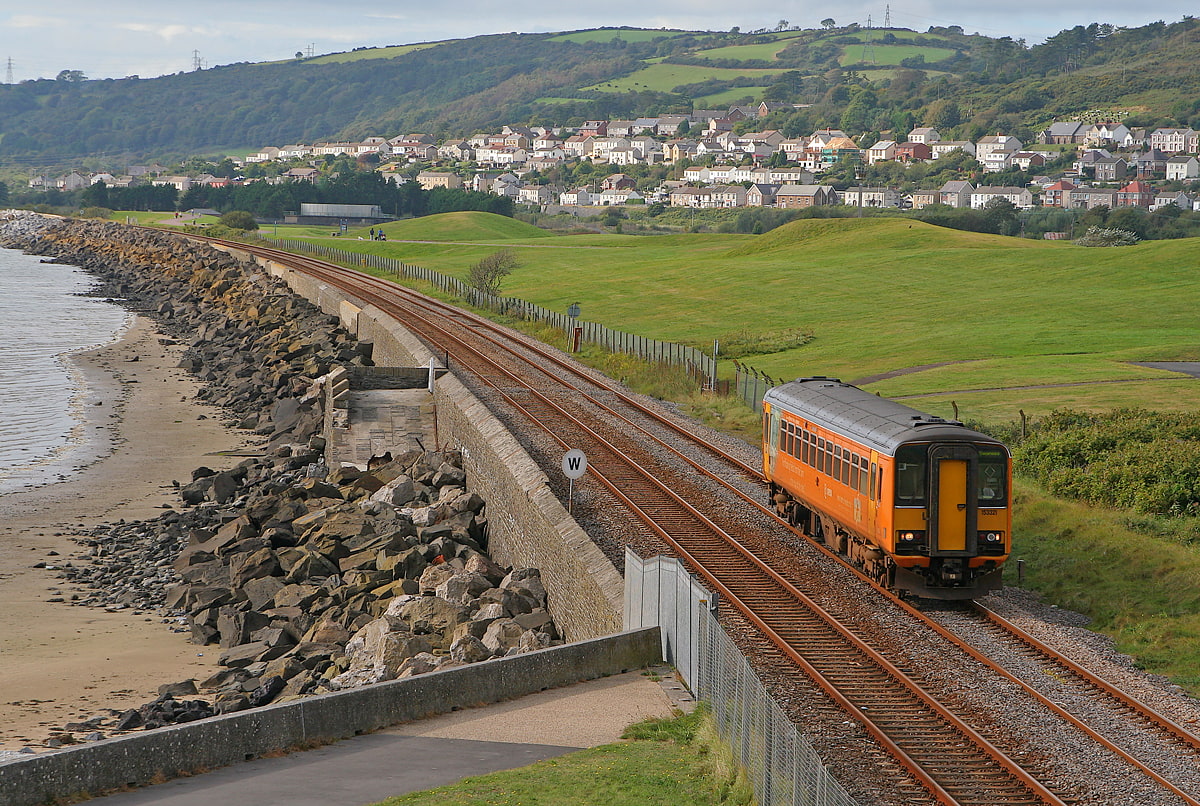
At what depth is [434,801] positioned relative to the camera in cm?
1270

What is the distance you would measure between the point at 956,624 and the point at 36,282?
126 m

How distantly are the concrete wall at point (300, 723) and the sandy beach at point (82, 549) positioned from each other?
7697 millimetres

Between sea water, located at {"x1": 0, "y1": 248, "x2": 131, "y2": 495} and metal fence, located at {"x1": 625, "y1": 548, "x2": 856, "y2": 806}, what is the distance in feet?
96.5

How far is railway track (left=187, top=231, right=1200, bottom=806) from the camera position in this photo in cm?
1348

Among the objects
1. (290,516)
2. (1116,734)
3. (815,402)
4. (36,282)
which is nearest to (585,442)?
(290,516)

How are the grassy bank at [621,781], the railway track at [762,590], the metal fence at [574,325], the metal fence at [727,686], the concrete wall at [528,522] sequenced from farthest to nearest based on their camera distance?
1. the metal fence at [574,325]
2. the concrete wall at [528,522]
3. the railway track at [762,590]
4. the grassy bank at [621,781]
5. the metal fence at [727,686]

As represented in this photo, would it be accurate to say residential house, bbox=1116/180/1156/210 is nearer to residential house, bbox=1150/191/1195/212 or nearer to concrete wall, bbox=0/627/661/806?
residential house, bbox=1150/191/1195/212

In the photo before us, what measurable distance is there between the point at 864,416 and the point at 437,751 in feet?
33.2

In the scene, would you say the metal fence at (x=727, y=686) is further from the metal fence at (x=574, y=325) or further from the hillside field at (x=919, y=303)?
the metal fence at (x=574, y=325)

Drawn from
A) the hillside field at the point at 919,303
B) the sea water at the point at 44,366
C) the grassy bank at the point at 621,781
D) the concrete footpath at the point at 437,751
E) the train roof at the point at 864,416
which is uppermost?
the train roof at the point at 864,416

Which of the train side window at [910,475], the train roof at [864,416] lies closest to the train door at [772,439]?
the train roof at [864,416]

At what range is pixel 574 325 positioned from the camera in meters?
57.8

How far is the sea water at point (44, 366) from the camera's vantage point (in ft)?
A: 150

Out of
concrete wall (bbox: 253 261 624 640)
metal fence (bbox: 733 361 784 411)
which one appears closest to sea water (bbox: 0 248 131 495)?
concrete wall (bbox: 253 261 624 640)
